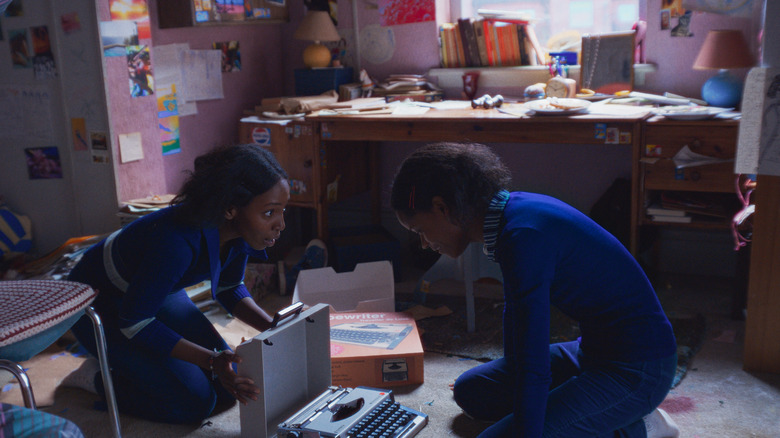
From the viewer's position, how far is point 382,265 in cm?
276

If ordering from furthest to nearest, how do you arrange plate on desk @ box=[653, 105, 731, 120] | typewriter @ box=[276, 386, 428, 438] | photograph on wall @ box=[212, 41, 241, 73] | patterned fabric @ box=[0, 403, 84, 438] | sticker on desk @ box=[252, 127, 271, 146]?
photograph on wall @ box=[212, 41, 241, 73], sticker on desk @ box=[252, 127, 271, 146], plate on desk @ box=[653, 105, 731, 120], typewriter @ box=[276, 386, 428, 438], patterned fabric @ box=[0, 403, 84, 438]

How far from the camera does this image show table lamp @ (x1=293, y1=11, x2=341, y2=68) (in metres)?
3.52

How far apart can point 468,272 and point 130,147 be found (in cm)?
153

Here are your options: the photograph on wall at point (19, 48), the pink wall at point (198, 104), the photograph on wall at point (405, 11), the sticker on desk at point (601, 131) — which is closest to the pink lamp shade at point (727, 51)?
the sticker on desk at point (601, 131)

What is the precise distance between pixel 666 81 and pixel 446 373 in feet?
5.73

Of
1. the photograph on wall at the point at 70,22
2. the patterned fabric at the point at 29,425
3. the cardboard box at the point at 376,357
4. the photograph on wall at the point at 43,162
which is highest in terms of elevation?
the photograph on wall at the point at 70,22

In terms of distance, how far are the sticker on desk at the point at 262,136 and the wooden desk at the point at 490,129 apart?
28 centimetres

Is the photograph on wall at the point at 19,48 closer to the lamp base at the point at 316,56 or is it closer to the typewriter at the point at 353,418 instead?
the lamp base at the point at 316,56

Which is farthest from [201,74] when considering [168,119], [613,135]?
[613,135]

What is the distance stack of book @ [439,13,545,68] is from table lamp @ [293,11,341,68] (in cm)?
55

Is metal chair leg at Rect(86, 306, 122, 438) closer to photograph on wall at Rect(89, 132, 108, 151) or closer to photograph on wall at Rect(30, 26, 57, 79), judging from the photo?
photograph on wall at Rect(89, 132, 108, 151)

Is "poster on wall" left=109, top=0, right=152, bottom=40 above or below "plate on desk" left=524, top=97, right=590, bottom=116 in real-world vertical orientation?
above

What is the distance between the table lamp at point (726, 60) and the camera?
2.79 m

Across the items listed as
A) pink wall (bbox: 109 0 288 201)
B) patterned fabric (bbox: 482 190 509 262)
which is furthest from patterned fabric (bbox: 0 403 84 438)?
pink wall (bbox: 109 0 288 201)
